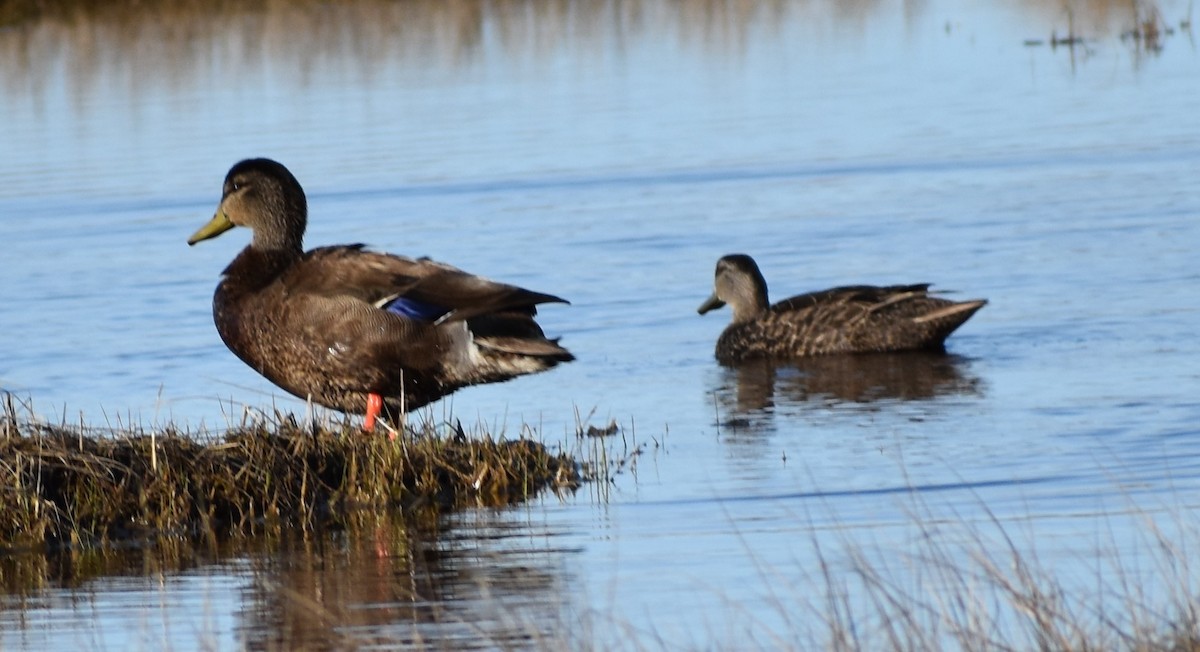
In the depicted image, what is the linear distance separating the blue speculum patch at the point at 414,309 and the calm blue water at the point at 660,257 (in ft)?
2.70

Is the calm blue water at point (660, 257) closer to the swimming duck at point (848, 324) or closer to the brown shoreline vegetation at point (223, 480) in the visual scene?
the swimming duck at point (848, 324)

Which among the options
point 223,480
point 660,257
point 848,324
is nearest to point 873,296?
point 848,324

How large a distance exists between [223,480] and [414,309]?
1.10 meters

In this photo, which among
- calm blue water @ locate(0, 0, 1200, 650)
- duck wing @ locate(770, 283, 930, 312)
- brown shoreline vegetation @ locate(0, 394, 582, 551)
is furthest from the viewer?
duck wing @ locate(770, 283, 930, 312)

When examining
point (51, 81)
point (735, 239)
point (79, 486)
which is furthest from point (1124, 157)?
point (51, 81)

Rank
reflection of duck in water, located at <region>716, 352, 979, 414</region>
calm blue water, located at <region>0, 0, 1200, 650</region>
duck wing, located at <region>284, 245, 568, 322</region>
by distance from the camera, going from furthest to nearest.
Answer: reflection of duck in water, located at <region>716, 352, 979, 414</region> → duck wing, located at <region>284, 245, 568, 322</region> → calm blue water, located at <region>0, 0, 1200, 650</region>

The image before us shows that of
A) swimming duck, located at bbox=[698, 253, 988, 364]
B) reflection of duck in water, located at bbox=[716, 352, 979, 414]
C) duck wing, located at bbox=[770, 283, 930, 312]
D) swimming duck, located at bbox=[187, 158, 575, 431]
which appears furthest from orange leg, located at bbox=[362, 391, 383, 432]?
duck wing, located at bbox=[770, 283, 930, 312]

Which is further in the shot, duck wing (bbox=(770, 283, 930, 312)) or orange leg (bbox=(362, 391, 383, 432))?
duck wing (bbox=(770, 283, 930, 312))

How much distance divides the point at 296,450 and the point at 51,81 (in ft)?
74.0

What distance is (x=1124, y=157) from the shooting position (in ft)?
61.4

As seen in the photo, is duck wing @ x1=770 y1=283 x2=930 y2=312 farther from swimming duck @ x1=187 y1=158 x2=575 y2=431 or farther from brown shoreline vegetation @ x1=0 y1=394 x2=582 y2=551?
brown shoreline vegetation @ x1=0 y1=394 x2=582 y2=551

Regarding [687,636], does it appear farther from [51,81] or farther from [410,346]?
[51,81]

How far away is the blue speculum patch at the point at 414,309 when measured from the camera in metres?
8.94

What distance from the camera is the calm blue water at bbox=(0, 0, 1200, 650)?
723cm
